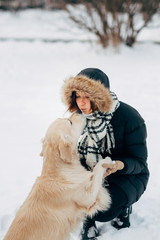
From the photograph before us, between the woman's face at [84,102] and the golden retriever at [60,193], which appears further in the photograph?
the woman's face at [84,102]

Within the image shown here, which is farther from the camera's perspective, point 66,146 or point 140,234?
point 140,234

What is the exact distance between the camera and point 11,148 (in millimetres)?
4344

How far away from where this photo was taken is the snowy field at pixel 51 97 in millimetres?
2918

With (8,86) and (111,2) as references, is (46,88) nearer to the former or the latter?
(8,86)

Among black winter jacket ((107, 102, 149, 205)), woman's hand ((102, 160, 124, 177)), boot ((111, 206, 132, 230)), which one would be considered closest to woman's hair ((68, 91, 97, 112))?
black winter jacket ((107, 102, 149, 205))

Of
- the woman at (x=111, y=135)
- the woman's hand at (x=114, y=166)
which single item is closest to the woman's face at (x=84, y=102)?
the woman at (x=111, y=135)

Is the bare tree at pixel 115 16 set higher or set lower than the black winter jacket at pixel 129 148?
higher

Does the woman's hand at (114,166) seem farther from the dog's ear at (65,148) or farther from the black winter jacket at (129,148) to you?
the dog's ear at (65,148)

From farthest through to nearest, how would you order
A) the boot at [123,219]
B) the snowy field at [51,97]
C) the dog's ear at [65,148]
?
1. the snowy field at [51,97]
2. the boot at [123,219]
3. the dog's ear at [65,148]

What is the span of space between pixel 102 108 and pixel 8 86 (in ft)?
17.8

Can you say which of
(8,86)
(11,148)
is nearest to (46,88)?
(8,86)

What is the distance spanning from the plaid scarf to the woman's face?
58 mm

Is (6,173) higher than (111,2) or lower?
lower

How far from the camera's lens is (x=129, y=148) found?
238cm
